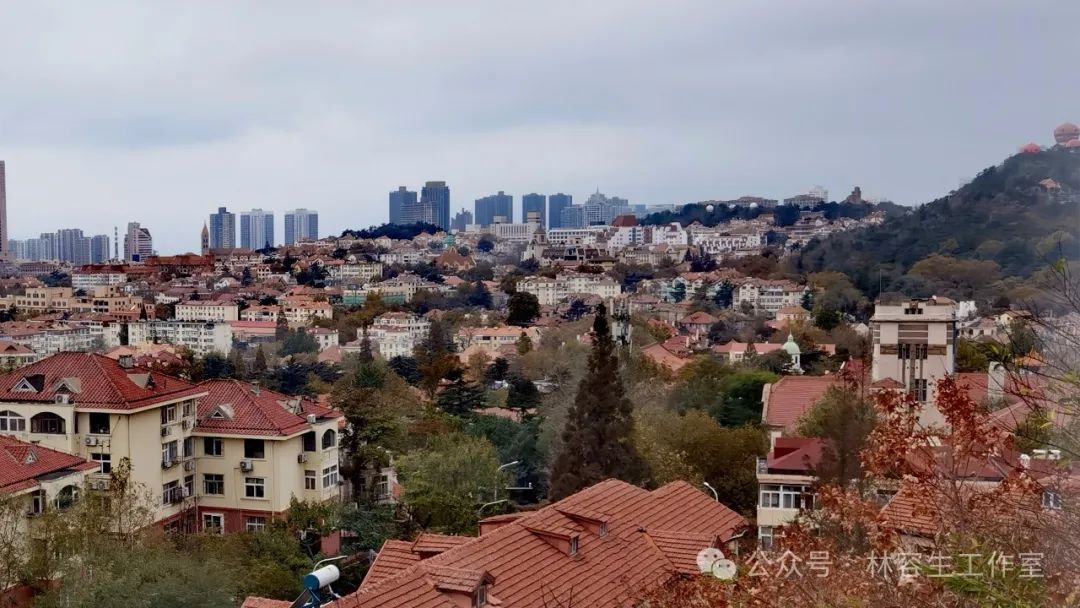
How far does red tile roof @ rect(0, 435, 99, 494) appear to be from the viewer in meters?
9.30

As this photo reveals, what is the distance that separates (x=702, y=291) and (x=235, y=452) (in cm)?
4113

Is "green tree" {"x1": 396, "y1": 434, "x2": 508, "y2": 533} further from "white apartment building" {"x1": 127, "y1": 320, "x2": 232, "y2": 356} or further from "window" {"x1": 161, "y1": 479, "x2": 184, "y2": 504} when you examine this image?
"white apartment building" {"x1": 127, "y1": 320, "x2": 232, "y2": 356}

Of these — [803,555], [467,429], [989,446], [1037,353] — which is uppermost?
[1037,353]

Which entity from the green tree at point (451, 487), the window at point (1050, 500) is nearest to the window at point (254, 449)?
the green tree at point (451, 487)

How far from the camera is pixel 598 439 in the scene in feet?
38.7

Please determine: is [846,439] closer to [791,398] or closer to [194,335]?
[791,398]

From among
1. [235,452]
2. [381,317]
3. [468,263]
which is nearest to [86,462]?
[235,452]

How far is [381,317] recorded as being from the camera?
137ft

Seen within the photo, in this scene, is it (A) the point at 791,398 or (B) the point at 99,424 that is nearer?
(B) the point at 99,424

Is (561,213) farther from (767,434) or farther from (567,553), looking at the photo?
(567,553)

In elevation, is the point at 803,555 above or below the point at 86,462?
above

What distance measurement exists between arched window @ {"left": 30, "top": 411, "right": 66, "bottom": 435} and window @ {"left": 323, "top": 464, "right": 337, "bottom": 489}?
10.4ft

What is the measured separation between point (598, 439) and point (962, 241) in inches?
954

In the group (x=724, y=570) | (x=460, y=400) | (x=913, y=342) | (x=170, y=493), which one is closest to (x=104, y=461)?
(x=170, y=493)
